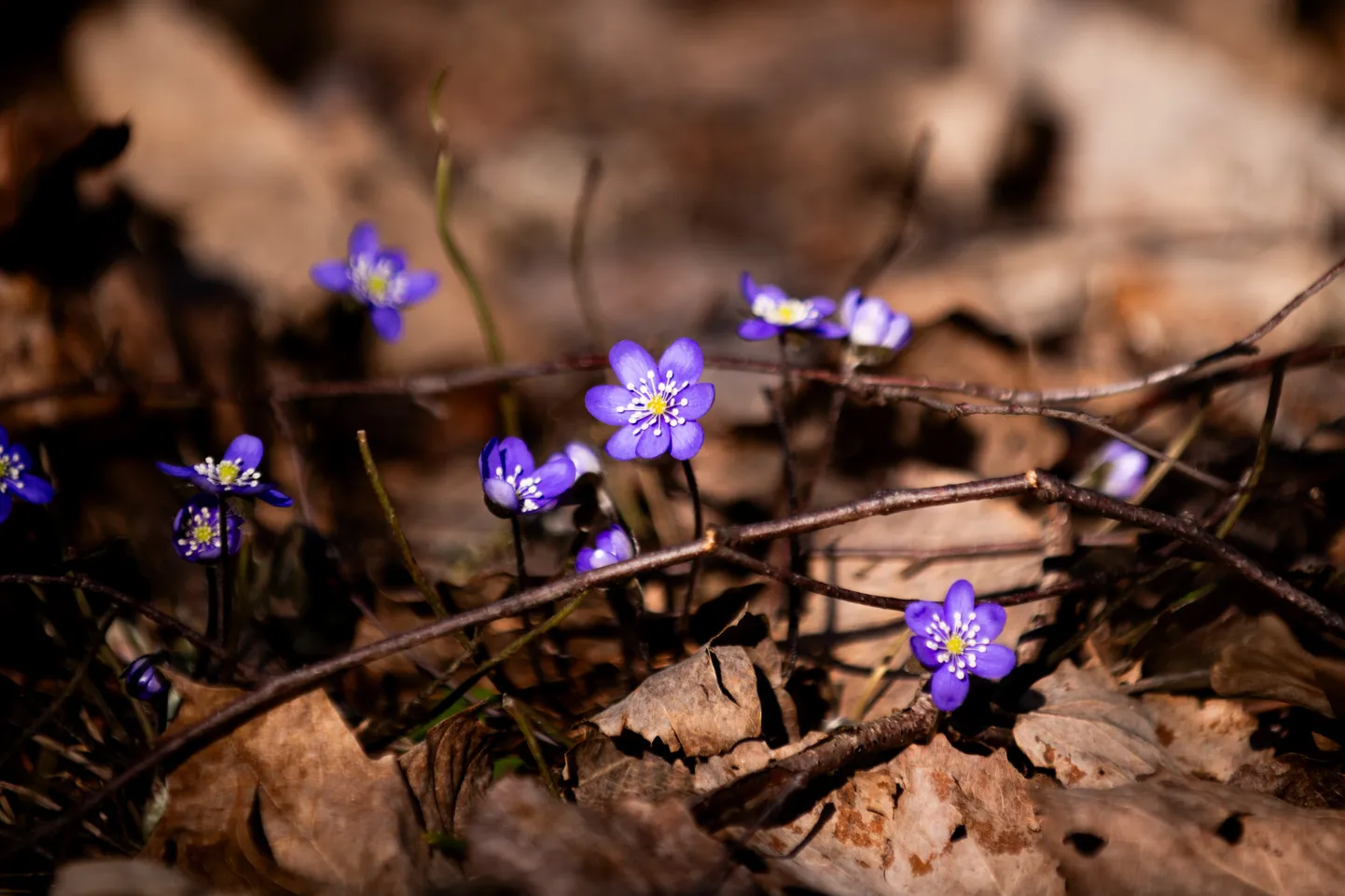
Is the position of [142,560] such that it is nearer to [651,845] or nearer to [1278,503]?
[651,845]

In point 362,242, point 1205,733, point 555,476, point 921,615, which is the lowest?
point 1205,733

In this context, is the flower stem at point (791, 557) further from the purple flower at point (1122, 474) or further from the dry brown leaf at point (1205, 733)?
the purple flower at point (1122, 474)

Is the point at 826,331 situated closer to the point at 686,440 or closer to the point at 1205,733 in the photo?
the point at 686,440

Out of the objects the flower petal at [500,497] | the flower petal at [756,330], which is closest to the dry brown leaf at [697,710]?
the flower petal at [500,497]

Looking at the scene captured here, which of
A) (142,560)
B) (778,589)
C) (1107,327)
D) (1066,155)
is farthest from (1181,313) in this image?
(142,560)

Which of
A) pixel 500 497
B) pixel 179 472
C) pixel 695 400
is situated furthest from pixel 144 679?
pixel 695 400

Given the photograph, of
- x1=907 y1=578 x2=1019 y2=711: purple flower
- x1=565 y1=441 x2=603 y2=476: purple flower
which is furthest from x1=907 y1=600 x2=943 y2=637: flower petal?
x1=565 y1=441 x2=603 y2=476: purple flower
